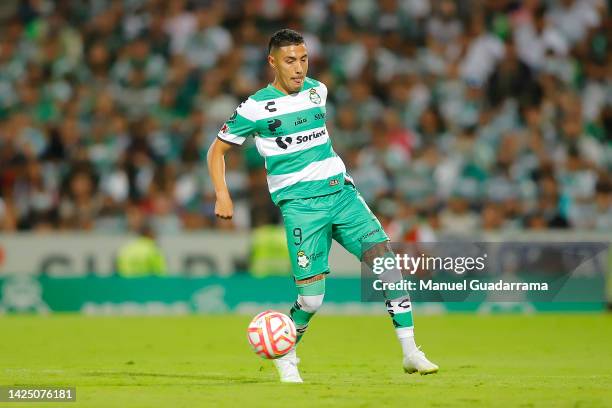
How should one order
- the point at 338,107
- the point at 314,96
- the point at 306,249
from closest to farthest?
1. the point at 306,249
2. the point at 314,96
3. the point at 338,107

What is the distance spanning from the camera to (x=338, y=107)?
21.4 metres

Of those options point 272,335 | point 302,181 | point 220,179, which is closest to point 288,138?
point 302,181

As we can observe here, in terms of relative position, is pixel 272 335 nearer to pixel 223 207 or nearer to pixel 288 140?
pixel 223 207

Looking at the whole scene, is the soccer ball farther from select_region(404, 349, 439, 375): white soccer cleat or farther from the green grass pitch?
select_region(404, 349, 439, 375): white soccer cleat

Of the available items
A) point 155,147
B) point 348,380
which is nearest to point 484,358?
point 348,380

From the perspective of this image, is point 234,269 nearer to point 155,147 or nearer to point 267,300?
point 267,300

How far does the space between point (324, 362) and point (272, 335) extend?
2.34 metres

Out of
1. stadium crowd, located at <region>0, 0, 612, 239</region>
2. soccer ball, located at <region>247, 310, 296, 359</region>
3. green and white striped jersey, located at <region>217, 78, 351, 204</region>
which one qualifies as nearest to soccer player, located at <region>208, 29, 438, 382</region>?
green and white striped jersey, located at <region>217, 78, 351, 204</region>

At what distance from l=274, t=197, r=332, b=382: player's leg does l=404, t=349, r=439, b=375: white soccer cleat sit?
877 millimetres

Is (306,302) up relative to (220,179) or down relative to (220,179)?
down

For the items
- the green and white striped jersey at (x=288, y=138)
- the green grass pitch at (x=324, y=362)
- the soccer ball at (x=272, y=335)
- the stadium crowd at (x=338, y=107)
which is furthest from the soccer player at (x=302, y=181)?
the stadium crowd at (x=338, y=107)

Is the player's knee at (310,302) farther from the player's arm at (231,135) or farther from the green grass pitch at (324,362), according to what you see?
the player's arm at (231,135)

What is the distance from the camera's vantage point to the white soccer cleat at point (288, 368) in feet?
30.6

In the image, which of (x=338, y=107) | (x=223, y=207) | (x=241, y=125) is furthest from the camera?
(x=338, y=107)
